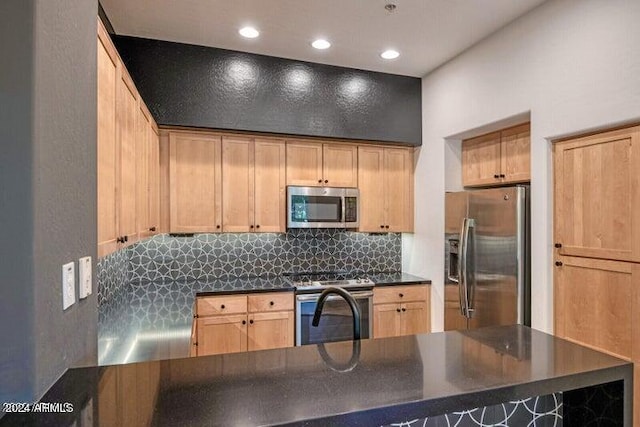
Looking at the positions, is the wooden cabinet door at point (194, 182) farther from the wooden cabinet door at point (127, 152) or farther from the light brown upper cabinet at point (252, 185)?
the wooden cabinet door at point (127, 152)

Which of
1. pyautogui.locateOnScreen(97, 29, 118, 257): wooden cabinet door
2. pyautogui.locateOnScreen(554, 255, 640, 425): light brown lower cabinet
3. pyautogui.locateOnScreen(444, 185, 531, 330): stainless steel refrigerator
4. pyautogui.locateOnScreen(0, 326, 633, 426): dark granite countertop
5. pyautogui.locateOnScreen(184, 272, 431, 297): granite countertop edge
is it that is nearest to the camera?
pyautogui.locateOnScreen(0, 326, 633, 426): dark granite countertop

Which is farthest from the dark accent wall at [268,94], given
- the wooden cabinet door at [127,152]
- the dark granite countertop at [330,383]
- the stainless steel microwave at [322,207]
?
the dark granite countertop at [330,383]

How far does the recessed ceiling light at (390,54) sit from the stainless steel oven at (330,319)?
2091 mm

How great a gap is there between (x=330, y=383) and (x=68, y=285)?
0.76m

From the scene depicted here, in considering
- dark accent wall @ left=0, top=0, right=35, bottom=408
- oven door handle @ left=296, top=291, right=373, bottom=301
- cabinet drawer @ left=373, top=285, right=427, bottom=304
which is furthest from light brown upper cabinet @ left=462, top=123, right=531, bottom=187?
dark accent wall @ left=0, top=0, right=35, bottom=408

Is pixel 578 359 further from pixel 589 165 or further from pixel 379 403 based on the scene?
pixel 589 165

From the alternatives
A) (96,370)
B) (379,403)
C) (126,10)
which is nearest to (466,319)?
(379,403)

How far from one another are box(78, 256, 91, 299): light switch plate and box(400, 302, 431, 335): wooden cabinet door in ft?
9.92

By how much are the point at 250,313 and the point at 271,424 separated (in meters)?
2.62

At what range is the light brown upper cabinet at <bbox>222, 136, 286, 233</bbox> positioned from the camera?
3561 mm

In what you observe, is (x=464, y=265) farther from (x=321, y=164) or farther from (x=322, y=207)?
(x=321, y=164)

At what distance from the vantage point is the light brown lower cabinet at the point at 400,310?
3697 mm

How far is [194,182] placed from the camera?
3465 mm

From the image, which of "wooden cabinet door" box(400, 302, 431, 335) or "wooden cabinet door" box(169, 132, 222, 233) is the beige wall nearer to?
"wooden cabinet door" box(400, 302, 431, 335)
